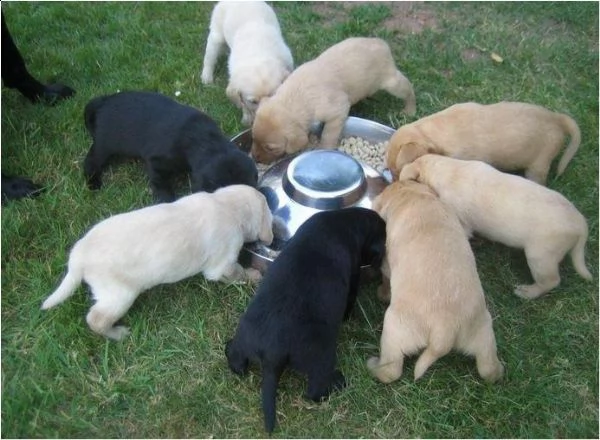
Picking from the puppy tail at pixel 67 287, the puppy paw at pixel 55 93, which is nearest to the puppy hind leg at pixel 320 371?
the puppy tail at pixel 67 287

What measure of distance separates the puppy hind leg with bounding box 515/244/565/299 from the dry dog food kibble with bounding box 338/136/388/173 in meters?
1.41

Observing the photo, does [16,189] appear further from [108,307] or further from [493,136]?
[493,136]

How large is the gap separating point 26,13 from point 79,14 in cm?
53

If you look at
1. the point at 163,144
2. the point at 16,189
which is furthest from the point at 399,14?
the point at 16,189

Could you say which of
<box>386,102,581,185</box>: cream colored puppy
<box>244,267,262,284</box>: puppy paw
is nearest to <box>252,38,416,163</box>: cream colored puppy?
<box>386,102,581,185</box>: cream colored puppy

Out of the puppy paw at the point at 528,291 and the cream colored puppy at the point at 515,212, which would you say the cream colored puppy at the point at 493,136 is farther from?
the puppy paw at the point at 528,291

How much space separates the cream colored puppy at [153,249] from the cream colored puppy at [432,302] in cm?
92

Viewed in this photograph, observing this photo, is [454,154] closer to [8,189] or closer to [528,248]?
[528,248]

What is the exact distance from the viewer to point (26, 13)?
6.13 m

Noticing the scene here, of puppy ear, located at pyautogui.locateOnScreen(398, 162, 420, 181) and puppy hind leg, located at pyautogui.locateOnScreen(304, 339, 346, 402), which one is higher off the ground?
puppy ear, located at pyautogui.locateOnScreen(398, 162, 420, 181)

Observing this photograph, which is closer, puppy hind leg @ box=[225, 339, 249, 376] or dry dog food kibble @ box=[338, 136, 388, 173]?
puppy hind leg @ box=[225, 339, 249, 376]

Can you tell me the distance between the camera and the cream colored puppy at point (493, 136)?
4223mm

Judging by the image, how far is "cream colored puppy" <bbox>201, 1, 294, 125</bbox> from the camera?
4781 mm

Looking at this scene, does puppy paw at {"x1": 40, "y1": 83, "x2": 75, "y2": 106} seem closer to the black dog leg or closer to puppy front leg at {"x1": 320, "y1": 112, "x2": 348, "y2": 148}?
the black dog leg
